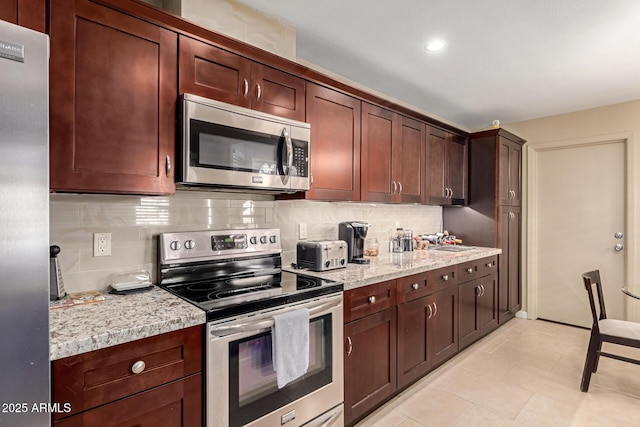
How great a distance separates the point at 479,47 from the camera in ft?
7.89

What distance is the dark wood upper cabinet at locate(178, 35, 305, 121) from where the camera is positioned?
1637mm

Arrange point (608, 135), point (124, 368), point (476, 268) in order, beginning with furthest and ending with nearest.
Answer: point (608, 135)
point (476, 268)
point (124, 368)

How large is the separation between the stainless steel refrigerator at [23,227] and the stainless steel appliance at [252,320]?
0.55 meters

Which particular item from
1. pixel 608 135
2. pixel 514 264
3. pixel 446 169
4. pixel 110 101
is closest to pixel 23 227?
pixel 110 101

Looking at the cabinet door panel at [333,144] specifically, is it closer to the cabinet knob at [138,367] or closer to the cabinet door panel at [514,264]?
the cabinet knob at [138,367]

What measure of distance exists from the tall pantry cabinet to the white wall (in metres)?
0.20

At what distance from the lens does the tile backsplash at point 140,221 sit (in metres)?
1.57

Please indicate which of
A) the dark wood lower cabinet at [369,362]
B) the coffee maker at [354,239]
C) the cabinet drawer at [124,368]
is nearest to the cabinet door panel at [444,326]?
the dark wood lower cabinet at [369,362]

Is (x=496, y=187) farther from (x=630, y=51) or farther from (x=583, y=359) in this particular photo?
(x=583, y=359)

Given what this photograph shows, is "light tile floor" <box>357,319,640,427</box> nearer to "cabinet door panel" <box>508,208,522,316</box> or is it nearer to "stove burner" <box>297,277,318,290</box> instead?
"cabinet door panel" <box>508,208,522,316</box>

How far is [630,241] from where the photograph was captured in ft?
11.6

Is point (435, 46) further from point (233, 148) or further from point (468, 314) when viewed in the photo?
point (468, 314)

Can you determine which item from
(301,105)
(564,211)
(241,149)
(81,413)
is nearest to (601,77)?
(564,211)

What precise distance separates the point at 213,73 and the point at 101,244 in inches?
40.4
